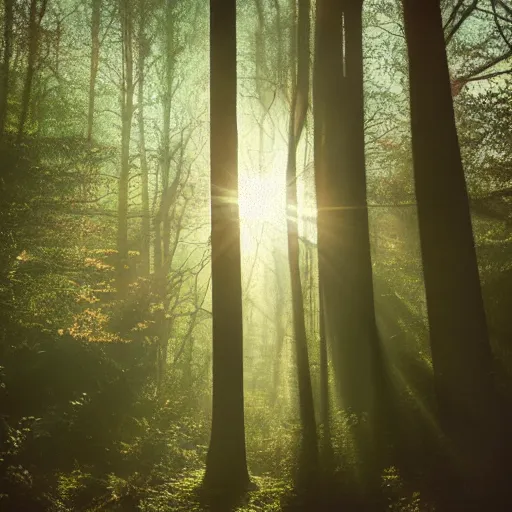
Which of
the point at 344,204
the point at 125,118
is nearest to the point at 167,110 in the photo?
the point at 125,118

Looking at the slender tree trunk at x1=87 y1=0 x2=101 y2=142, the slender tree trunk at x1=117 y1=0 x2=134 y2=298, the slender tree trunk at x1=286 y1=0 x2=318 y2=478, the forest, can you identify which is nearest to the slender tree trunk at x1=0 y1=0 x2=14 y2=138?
the forest

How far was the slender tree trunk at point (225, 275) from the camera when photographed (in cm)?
701

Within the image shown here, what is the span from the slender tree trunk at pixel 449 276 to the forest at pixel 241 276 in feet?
0.08

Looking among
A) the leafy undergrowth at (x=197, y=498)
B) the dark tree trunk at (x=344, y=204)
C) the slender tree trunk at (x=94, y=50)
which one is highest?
the slender tree trunk at (x=94, y=50)

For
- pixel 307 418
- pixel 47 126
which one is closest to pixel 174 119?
pixel 47 126

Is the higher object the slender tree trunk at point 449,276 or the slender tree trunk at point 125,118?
the slender tree trunk at point 125,118

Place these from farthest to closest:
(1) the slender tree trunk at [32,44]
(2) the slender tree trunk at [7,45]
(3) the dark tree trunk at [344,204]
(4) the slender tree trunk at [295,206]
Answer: (1) the slender tree trunk at [32,44], (2) the slender tree trunk at [7,45], (4) the slender tree trunk at [295,206], (3) the dark tree trunk at [344,204]

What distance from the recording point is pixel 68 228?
9953 mm

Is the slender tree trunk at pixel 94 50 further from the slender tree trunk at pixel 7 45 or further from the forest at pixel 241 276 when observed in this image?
the slender tree trunk at pixel 7 45

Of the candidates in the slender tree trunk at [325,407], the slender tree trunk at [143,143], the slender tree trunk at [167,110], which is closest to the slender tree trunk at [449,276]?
the slender tree trunk at [325,407]

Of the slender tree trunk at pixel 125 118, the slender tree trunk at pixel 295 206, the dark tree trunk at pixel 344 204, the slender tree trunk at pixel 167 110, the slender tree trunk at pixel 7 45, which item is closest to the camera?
the dark tree trunk at pixel 344 204

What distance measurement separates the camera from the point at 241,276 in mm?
8758

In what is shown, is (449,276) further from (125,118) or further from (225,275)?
(125,118)

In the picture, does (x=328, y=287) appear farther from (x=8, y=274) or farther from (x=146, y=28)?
(x=146, y=28)
